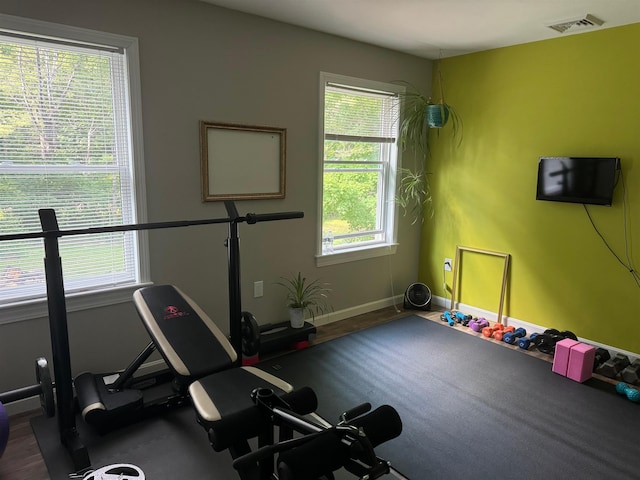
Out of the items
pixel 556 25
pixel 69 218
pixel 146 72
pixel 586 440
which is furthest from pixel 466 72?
pixel 69 218

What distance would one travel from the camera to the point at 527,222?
12.4ft

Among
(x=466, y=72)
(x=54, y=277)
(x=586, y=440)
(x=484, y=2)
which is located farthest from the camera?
(x=466, y=72)

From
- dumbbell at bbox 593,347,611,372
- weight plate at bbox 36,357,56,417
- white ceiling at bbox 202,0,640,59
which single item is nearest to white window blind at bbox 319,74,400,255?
white ceiling at bbox 202,0,640,59

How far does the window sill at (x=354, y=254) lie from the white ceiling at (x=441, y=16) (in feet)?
6.12

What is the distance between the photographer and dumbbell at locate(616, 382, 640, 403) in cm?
277

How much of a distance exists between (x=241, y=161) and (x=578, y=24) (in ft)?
8.62

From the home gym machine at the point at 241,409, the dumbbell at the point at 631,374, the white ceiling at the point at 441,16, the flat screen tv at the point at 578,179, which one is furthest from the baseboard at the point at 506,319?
the white ceiling at the point at 441,16

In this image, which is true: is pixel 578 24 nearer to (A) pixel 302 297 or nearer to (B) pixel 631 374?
(B) pixel 631 374

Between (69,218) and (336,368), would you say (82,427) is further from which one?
(336,368)

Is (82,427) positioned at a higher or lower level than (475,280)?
lower

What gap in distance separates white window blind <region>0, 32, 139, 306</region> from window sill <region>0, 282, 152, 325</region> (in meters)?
0.05

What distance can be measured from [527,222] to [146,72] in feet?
10.6

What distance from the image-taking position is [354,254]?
4.10 m

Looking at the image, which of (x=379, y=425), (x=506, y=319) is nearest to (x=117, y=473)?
(x=379, y=425)
